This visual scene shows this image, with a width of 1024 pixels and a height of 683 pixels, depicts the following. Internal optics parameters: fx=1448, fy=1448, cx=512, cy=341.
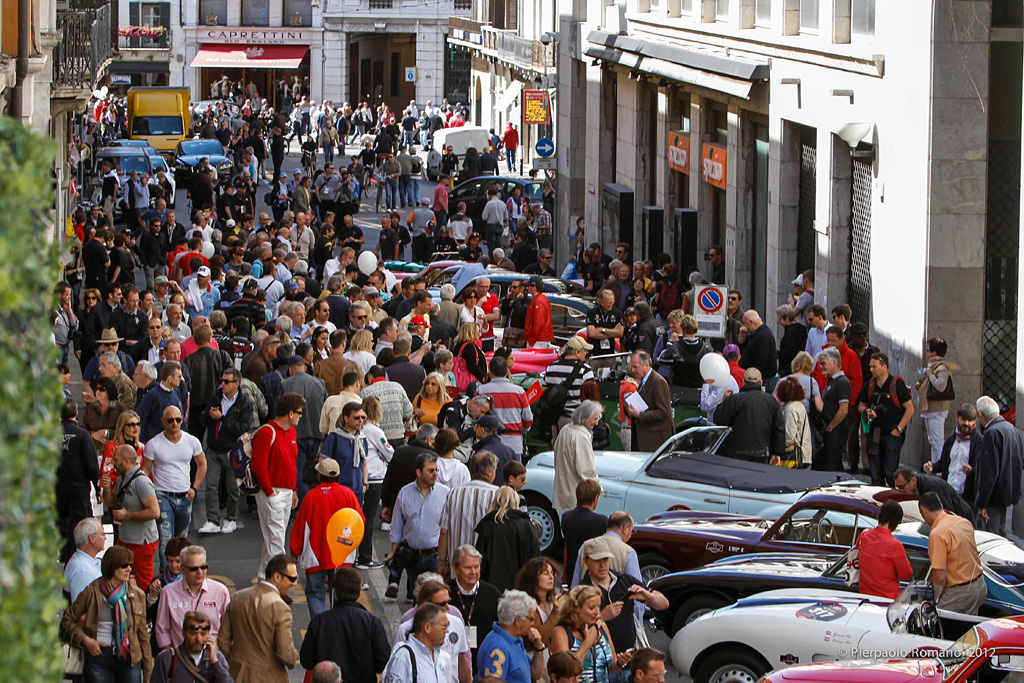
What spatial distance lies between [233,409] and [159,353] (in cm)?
244

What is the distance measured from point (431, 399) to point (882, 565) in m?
4.90

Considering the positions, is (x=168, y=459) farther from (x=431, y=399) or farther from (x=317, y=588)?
(x=431, y=399)

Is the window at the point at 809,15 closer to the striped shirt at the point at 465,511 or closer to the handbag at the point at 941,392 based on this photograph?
the handbag at the point at 941,392

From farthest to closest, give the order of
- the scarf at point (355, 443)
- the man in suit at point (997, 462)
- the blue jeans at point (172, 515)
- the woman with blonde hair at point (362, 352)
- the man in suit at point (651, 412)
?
the woman with blonde hair at point (362, 352), the man in suit at point (651, 412), the man in suit at point (997, 462), the scarf at point (355, 443), the blue jeans at point (172, 515)

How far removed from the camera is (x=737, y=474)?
12727 millimetres

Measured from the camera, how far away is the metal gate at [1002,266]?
16641 mm

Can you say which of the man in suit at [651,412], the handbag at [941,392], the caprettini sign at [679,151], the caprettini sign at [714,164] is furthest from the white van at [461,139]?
the man in suit at [651,412]

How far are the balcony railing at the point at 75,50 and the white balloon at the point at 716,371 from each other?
14.0 m

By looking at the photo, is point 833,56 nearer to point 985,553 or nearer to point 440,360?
point 440,360

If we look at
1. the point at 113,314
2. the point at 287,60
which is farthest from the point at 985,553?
the point at 287,60

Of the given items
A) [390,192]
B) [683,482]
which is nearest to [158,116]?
[390,192]

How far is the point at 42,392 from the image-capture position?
134 inches

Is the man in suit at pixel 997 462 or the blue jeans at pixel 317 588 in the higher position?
the man in suit at pixel 997 462

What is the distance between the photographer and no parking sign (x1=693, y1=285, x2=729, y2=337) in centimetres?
1719
